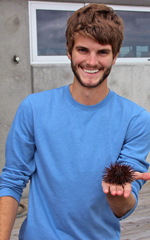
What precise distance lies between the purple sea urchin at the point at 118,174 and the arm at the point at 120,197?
0.07ft

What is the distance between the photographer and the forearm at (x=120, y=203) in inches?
66.9

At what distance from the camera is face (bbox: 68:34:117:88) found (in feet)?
6.08

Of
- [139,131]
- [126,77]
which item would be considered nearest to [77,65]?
[139,131]

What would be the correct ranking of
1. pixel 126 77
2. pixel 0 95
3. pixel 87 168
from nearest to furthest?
pixel 87 168
pixel 0 95
pixel 126 77

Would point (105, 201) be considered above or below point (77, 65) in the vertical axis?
below

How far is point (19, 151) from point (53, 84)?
3876mm

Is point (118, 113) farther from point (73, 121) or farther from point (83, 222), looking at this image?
point (83, 222)

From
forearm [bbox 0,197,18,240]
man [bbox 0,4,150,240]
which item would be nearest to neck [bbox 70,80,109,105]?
man [bbox 0,4,150,240]

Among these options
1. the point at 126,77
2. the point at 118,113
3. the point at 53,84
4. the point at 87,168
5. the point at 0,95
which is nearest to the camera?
the point at 87,168

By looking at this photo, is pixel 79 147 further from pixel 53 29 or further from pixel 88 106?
pixel 53 29

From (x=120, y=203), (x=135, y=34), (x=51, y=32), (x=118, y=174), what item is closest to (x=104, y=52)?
(x=118, y=174)

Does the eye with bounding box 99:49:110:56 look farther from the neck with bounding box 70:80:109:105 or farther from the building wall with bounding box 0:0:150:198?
the building wall with bounding box 0:0:150:198

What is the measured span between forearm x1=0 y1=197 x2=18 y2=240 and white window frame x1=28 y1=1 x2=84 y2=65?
3.96 m

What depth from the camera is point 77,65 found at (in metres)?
1.92
